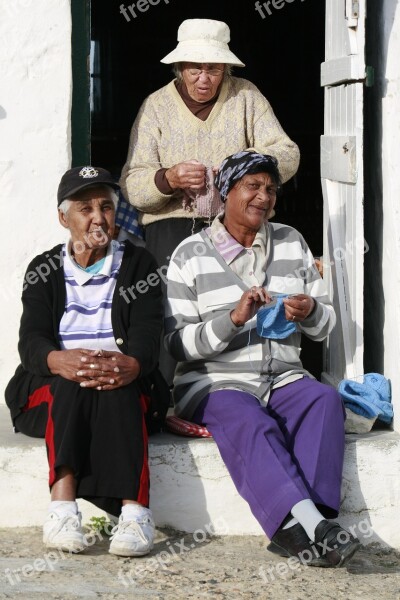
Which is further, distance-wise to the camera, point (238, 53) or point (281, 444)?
point (238, 53)

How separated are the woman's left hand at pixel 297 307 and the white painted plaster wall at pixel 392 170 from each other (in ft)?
1.82

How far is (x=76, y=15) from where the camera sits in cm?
511

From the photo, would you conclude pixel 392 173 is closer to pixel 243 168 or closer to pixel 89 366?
pixel 243 168

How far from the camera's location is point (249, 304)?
169 inches

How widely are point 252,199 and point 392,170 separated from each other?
0.66 metres

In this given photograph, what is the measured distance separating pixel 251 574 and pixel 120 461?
2.09 ft

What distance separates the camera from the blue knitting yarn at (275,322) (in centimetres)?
446

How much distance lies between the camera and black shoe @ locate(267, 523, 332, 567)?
4.02m

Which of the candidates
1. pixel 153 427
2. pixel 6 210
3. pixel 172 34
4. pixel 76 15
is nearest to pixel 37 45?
pixel 76 15

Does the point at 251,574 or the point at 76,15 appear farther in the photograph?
the point at 76,15

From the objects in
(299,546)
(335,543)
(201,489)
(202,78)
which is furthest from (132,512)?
(202,78)

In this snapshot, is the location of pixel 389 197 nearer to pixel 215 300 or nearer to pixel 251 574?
pixel 215 300

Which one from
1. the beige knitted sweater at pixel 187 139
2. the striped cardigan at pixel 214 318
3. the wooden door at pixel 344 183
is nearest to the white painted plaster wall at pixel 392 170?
the wooden door at pixel 344 183

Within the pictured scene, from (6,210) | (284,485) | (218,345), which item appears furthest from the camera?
(6,210)
